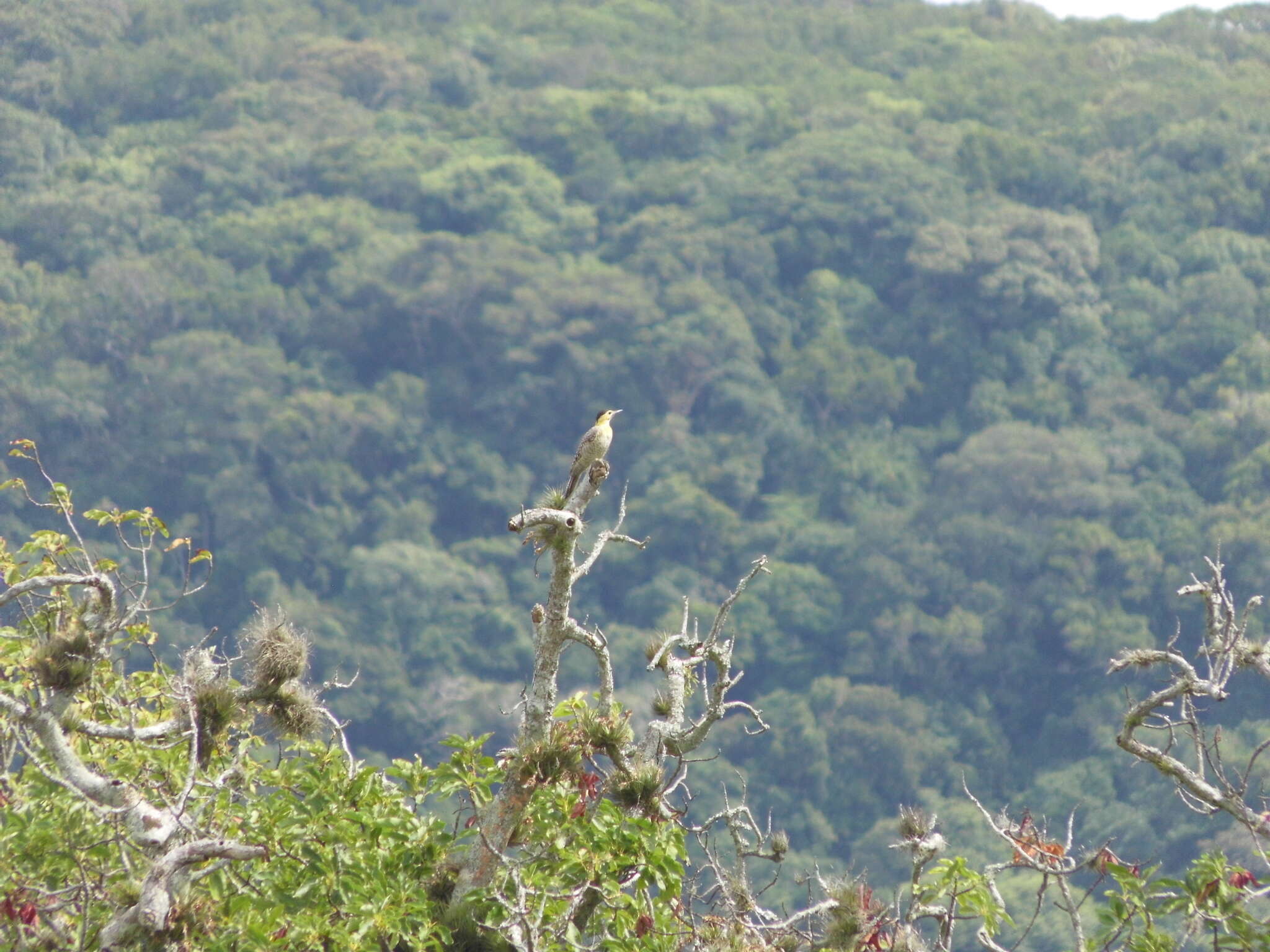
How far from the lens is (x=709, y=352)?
3174 inches

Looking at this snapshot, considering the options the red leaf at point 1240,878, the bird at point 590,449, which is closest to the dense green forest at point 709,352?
the bird at point 590,449

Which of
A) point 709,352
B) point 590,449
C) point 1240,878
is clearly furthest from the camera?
point 709,352

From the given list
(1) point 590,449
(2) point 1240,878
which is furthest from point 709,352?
(2) point 1240,878

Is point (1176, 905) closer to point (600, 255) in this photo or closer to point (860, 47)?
point (600, 255)

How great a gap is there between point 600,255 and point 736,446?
622 inches

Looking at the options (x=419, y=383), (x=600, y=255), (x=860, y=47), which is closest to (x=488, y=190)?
(x=600, y=255)

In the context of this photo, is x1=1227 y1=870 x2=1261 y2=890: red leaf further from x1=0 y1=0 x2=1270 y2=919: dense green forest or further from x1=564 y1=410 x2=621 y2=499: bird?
x1=0 y1=0 x2=1270 y2=919: dense green forest

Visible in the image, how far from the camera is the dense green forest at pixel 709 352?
217 ft

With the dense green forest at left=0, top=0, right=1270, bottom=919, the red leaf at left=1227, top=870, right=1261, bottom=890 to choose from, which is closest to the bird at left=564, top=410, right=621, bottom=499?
the red leaf at left=1227, top=870, right=1261, bottom=890

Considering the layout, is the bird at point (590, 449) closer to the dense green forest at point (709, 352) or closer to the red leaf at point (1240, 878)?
the red leaf at point (1240, 878)

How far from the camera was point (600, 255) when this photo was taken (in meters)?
88.9

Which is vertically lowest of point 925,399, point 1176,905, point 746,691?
point 746,691

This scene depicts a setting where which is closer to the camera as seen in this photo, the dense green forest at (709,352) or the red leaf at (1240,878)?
the red leaf at (1240,878)

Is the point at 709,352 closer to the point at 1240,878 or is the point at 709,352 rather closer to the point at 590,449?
the point at 590,449
